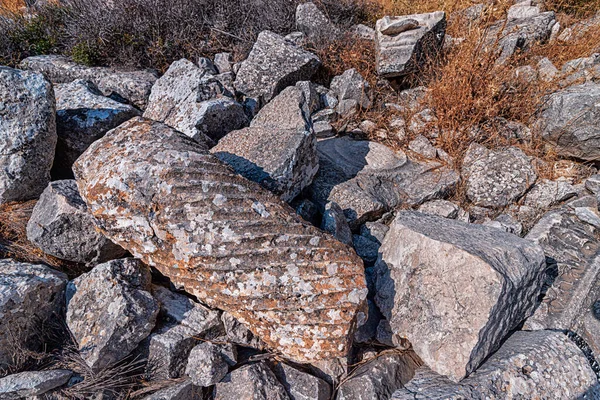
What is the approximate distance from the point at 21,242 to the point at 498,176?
381 cm

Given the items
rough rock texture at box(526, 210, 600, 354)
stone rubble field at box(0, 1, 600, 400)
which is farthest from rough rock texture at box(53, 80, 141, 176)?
rough rock texture at box(526, 210, 600, 354)

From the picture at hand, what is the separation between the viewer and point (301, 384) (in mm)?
2133

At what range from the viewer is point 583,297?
8.58ft

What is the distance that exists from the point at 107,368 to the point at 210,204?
99cm

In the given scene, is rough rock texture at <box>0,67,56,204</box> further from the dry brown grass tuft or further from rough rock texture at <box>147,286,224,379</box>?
rough rock texture at <box>147,286,224,379</box>

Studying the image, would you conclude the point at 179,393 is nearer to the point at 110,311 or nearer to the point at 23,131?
the point at 110,311

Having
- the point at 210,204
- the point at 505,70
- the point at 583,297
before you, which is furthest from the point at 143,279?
the point at 505,70

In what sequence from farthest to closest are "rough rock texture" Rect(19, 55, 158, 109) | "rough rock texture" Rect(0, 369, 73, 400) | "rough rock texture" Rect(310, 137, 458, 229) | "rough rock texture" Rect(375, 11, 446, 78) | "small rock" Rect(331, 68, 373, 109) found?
1. "rough rock texture" Rect(375, 11, 446, 78)
2. "small rock" Rect(331, 68, 373, 109)
3. "rough rock texture" Rect(19, 55, 158, 109)
4. "rough rock texture" Rect(310, 137, 458, 229)
5. "rough rock texture" Rect(0, 369, 73, 400)

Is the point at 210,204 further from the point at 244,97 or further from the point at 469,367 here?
the point at 244,97

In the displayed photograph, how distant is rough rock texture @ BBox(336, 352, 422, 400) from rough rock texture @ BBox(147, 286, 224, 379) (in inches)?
30.3

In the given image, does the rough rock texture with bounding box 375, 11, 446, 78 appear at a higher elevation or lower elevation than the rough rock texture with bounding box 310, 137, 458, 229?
higher

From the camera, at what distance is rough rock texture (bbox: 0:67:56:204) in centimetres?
277

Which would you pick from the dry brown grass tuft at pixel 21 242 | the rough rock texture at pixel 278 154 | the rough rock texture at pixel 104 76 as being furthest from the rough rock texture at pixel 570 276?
the rough rock texture at pixel 104 76

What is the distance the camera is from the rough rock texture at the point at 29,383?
73.2 inches
